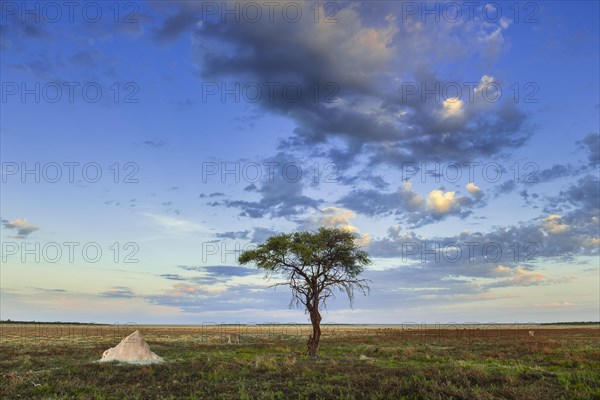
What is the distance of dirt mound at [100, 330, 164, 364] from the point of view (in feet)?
90.2

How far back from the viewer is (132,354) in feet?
91.1

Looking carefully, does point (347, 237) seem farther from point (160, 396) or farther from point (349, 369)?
point (160, 396)

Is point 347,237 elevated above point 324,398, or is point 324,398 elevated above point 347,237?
point 347,237

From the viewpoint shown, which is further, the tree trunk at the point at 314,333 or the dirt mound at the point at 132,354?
the tree trunk at the point at 314,333

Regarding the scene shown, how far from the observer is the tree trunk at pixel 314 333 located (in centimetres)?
3432

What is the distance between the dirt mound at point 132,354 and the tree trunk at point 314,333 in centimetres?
1129

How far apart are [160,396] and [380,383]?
864 cm

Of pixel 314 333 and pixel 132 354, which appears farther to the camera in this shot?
pixel 314 333

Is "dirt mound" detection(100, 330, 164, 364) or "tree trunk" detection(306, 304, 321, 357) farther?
"tree trunk" detection(306, 304, 321, 357)

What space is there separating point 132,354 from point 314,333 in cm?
1338

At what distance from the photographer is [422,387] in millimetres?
17078

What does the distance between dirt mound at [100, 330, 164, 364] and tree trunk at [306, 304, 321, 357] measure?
11293mm

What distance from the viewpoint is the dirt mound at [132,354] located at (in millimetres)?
27487

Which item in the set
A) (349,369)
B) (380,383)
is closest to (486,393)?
(380,383)
